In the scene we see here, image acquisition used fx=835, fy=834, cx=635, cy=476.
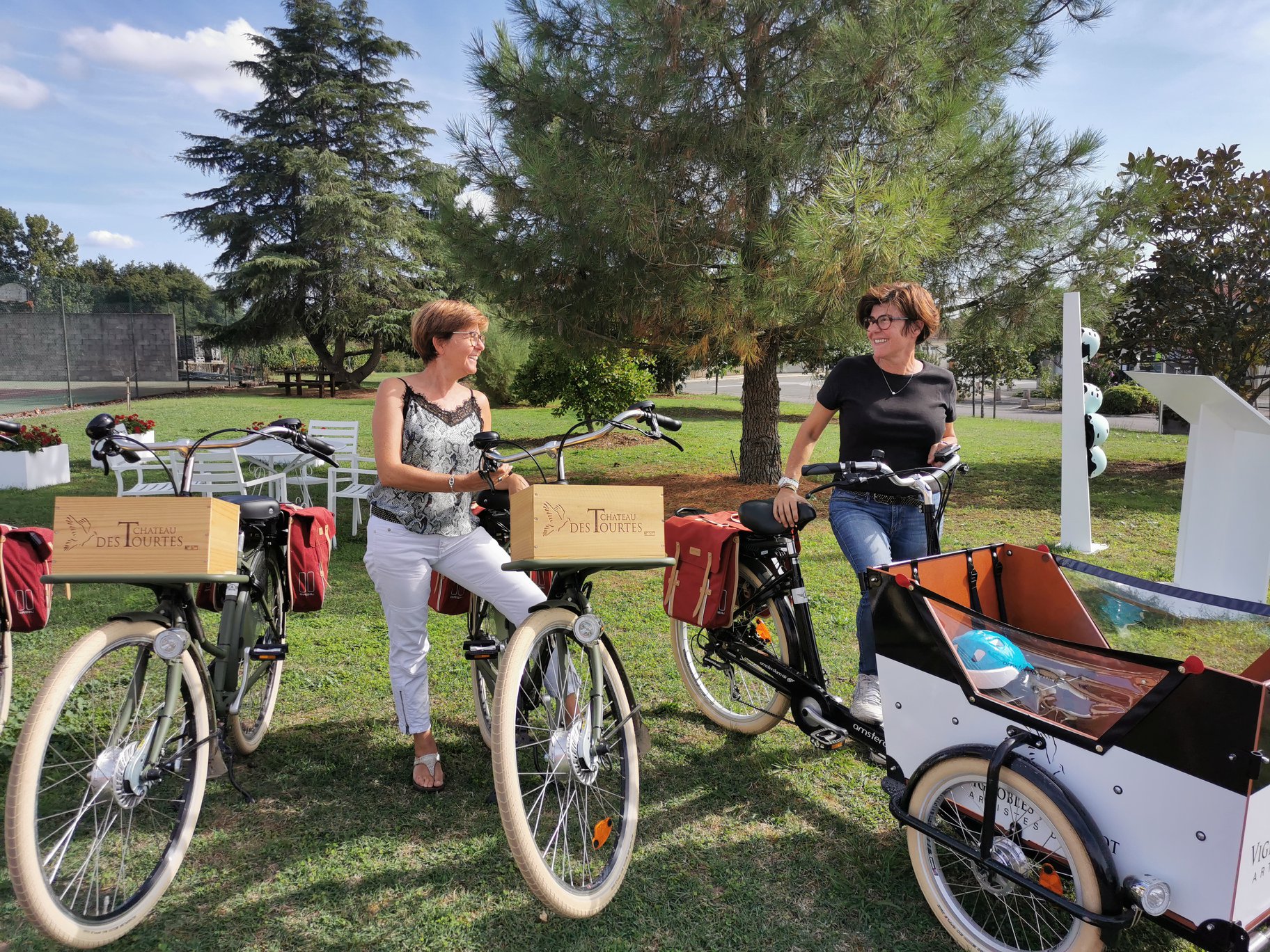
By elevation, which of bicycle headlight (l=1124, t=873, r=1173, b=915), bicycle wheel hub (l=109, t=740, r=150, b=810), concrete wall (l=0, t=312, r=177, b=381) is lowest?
bicycle headlight (l=1124, t=873, r=1173, b=915)

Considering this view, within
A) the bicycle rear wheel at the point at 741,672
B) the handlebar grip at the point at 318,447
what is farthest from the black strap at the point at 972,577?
the handlebar grip at the point at 318,447

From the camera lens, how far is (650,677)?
157 inches

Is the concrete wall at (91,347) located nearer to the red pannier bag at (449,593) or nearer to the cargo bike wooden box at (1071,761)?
the red pannier bag at (449,593)

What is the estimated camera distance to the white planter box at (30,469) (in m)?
8.67

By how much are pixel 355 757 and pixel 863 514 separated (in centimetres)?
209

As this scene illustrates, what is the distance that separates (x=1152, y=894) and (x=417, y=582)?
214 centimetres

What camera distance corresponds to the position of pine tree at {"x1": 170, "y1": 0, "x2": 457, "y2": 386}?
2761cm

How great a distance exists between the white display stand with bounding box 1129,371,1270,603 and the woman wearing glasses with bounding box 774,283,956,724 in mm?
2977

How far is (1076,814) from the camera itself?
184cm

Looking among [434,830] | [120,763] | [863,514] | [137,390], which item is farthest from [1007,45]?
[137,390]

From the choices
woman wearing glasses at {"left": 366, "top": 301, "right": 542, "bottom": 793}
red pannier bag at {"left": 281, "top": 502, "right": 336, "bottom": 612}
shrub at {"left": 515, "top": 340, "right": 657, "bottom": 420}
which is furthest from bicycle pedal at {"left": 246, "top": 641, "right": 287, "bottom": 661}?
shrub at {"left": 515, "top": 340, "right": 657, "bottom": 420}

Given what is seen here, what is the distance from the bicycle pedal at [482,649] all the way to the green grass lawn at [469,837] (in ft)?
1.39

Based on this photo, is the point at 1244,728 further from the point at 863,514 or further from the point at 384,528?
the point at 384,528

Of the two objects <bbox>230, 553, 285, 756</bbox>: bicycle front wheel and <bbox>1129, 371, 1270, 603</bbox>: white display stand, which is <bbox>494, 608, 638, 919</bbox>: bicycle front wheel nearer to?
<bbox>230, 553, 285, 756</bbox>: bicycle front wheel
